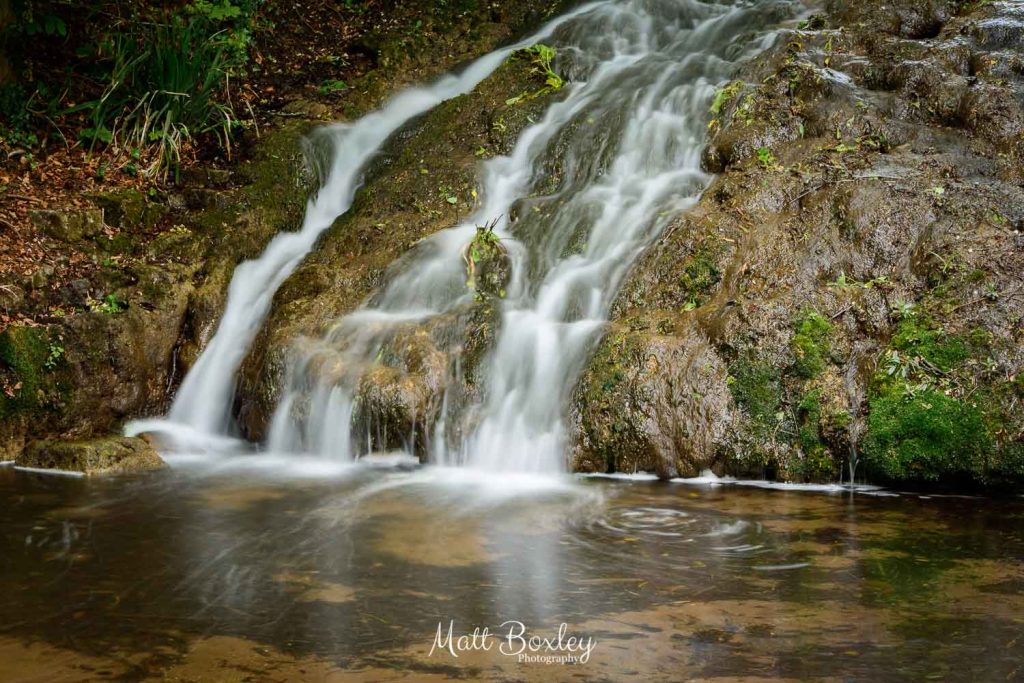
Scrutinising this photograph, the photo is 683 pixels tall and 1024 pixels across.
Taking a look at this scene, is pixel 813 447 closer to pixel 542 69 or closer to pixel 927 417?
pixel 927 417

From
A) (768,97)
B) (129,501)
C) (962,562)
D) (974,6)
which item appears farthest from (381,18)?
(962,562)

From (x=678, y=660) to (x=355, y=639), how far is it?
1273 mm

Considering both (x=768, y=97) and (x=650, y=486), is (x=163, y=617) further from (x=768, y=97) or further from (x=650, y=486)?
(x=768, y=97)

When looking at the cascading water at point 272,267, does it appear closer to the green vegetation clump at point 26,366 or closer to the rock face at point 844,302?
the green vegetation clump at point 26,366

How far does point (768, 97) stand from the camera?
28.7 ft

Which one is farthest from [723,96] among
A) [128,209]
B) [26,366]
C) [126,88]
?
[26,366]

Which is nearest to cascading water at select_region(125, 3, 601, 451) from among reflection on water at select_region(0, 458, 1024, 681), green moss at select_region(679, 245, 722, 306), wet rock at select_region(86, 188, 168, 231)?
wet rock at select_region(86, 188, 168, 231)

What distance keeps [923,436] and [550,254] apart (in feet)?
11.3

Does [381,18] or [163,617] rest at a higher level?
[381,18]

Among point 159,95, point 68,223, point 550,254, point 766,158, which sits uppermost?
point 159,95

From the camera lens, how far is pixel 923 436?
6.17 m

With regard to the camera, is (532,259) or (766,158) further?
(532,259)

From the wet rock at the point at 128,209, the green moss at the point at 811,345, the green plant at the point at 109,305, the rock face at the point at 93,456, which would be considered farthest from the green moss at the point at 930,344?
the wet rock at the point at 128,209

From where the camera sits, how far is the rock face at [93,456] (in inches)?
276
